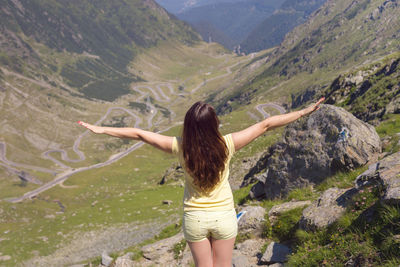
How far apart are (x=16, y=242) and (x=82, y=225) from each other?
27.0ft

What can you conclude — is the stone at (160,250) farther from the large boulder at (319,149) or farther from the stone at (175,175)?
the stone at (175,175)

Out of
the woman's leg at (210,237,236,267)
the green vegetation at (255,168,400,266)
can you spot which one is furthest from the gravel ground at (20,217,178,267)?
the woman's leg at (210,237,236,267)

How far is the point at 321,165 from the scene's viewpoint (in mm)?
14594

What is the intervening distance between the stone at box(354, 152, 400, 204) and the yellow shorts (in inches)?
162

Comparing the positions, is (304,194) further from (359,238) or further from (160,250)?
(160,250)

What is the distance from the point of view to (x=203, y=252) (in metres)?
6.19

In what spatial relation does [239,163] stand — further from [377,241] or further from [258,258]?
[377,241]

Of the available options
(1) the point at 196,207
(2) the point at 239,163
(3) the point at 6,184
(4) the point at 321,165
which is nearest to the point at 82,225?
(2) the point at 239,163

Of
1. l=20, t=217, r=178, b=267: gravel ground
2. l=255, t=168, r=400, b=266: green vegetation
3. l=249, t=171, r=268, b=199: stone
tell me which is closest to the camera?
l=255, t=168, r=400, b=266: green vegetation

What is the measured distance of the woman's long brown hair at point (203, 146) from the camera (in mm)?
6041

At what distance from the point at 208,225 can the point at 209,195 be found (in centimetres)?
63

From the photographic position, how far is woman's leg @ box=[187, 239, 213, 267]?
6.17m

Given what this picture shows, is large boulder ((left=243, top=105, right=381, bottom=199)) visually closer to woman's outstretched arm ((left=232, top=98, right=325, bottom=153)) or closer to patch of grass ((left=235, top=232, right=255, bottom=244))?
patch of grass ((left=235, top=232, right=255, bottom=244))

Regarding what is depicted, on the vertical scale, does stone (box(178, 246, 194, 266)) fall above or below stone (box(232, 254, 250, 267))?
above
